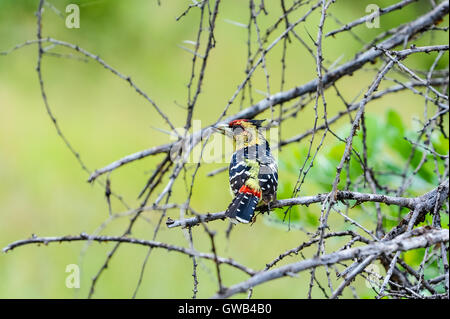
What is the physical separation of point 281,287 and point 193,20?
4215 mm

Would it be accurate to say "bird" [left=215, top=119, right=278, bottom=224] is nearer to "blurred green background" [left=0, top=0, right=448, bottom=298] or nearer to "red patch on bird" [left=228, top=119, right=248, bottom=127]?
"red patch on bird" [left=228, top=119, right=248, bottom=127]

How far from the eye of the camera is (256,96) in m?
8.27

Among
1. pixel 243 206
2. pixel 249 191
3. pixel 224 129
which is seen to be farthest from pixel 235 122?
pixel 243 206

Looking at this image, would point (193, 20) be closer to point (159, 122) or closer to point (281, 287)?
point (159, 122)

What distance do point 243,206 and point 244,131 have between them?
2.26ft

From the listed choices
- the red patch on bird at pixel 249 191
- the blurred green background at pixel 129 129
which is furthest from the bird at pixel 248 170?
the blurred green background at pixel 129 129

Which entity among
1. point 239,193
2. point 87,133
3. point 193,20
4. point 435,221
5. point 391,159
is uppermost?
point 193,20

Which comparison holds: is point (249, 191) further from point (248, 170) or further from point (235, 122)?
point (235, 122)

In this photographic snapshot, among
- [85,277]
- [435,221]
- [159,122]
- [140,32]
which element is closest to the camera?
[435,221]

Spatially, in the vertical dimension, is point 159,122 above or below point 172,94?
below

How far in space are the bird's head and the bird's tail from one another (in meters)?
0.47

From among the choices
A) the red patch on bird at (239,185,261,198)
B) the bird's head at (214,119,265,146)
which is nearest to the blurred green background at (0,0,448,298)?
the bird's head at (214,119,265,146)

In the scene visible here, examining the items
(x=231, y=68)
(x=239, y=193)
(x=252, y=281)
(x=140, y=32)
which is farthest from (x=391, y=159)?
(x=140, y=32)

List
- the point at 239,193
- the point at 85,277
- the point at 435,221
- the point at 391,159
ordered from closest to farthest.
A: the point at 435,221 < the point at 239,193 < the point at 391,159 < the point at 85,277
